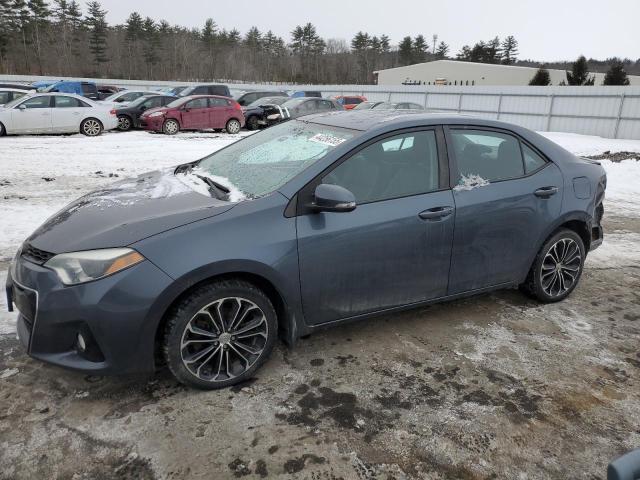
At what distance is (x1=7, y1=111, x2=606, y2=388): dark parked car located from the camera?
2668 mm

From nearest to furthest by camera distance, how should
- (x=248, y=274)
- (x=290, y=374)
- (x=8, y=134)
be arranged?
(x=248, y=274) → (x=290, y=374) → (x=8, y=134)

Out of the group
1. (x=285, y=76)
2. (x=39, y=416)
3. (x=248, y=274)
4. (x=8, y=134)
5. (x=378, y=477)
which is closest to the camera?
(x=378, y=477)

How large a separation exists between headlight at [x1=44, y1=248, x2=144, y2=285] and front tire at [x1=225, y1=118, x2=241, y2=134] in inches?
649

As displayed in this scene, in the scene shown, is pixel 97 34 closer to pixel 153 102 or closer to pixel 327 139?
pixel 153 102

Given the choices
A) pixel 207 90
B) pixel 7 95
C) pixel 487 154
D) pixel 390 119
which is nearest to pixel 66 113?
pixel 7 95

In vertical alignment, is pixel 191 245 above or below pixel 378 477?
above

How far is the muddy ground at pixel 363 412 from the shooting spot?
243 cm

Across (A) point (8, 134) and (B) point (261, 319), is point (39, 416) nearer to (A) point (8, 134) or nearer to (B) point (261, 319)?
(B) point (261, 319)

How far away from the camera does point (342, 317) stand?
3.30 m

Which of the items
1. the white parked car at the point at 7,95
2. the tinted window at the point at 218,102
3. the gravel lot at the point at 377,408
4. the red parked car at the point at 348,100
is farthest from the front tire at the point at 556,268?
the red parked car at the point at 348,100

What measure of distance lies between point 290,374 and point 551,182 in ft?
8.40

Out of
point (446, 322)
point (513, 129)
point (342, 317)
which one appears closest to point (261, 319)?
point (342, 317)

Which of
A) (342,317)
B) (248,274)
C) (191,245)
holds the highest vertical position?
(191,245)

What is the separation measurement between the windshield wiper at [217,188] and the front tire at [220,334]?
614 millimetres
